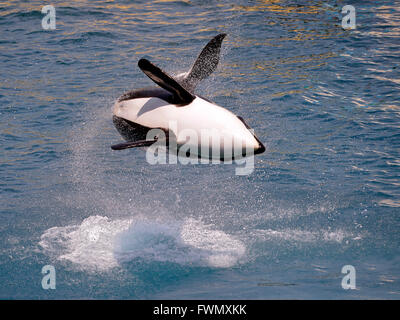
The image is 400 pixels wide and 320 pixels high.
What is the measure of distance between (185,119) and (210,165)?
447 centimetres

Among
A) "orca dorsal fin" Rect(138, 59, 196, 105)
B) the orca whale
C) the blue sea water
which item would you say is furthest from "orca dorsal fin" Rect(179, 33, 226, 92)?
the blue sea water

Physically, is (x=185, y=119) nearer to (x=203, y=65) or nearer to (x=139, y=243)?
(x=203, y=65)

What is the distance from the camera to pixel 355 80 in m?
12.1

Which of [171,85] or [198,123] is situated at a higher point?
[171,85]

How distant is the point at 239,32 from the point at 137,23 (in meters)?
2.72

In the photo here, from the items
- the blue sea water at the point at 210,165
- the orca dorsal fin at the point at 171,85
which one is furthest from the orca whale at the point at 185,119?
the blue sea water at the point at 210,165

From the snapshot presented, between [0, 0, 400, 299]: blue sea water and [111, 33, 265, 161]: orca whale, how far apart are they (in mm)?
1815

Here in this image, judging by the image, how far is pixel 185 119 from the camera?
17.2 feet

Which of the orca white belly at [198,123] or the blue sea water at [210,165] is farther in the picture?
the blue sea water at [210,165]

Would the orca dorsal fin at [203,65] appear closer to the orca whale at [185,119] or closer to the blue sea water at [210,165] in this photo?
the orca whale at [185,119]

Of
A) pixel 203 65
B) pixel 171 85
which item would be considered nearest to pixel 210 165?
pixel 203 65

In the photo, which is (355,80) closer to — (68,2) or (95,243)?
(95,243)

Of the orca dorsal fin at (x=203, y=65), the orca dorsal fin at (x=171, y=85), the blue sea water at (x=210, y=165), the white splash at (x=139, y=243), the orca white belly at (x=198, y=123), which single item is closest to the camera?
the orca white belly at (x=198, y=123)

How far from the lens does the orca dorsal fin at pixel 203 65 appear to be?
18.7 feet
